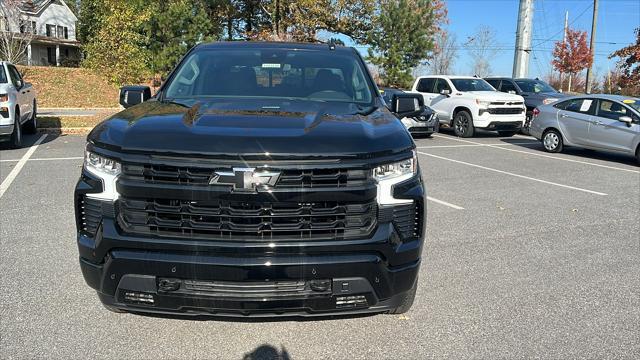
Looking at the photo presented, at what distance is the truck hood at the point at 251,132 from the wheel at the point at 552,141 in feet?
38.9

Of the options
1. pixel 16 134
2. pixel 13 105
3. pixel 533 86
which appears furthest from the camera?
pixel 533 86

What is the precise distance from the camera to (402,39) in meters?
26.3

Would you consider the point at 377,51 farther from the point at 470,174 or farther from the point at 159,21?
the point at 470,174

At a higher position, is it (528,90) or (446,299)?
(528,90)

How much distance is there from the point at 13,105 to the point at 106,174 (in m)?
9.82

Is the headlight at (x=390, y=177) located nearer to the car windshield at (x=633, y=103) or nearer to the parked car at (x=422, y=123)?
the car windshield at (x=633, y=103)

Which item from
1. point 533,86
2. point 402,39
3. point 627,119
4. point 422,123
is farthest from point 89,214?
point 402,39

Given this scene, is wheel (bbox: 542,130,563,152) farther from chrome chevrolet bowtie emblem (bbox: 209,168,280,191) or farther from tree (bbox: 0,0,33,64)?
tree (bbox: 0,0,33,64)

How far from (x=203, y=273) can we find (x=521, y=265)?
132 inches

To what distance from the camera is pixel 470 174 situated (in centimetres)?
1015

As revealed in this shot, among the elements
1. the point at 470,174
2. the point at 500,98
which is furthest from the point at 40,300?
the point at 500,98

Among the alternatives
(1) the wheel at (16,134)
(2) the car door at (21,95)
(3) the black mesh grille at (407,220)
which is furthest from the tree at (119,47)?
(3) the black mesh grille at (407,220)

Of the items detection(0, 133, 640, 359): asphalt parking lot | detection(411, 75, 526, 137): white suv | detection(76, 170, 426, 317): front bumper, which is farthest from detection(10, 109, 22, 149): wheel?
detection(411, 75, 526, 137): white suv

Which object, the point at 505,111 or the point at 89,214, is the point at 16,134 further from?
the point at 505,111
